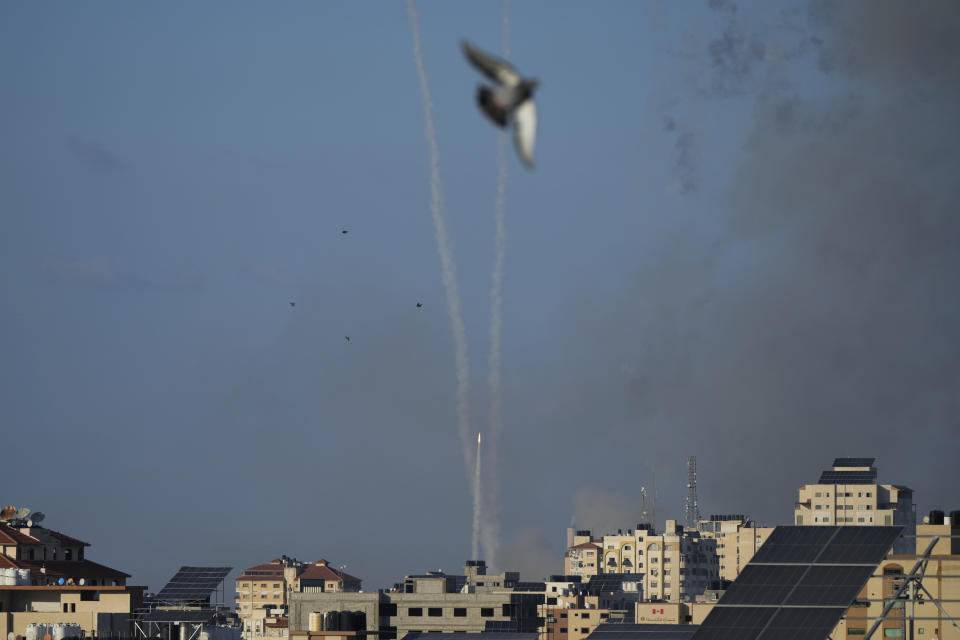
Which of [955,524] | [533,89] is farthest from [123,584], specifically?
[533,89]

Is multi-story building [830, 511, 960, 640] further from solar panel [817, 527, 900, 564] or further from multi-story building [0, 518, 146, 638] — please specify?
multi-story building [0, 518, 146, 638]

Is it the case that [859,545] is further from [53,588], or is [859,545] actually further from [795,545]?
[53,588]

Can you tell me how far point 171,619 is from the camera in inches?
5827

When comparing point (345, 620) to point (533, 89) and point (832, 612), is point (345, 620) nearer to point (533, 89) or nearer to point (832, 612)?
point (832, 612)

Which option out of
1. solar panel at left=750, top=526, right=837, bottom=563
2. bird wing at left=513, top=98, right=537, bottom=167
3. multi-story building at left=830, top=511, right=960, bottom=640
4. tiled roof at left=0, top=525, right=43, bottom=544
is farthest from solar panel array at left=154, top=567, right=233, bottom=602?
bird wing at left=513, top=98, right=537, bottom=167

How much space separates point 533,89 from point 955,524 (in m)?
140

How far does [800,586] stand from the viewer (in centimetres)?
8369

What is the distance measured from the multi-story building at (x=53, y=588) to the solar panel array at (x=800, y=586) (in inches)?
3375

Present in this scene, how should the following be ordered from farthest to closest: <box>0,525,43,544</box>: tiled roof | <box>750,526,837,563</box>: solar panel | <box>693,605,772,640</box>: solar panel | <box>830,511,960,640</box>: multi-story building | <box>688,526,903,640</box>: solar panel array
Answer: <box>0,525,43,544</box>: tiled roof
<box>830,511,960,640</box>: multi-story building
<box>750,526,837,563</box>: solar panel
<box>693,605,772,640</box>: solar panel
<box>688,526,903,640</box>: solar panel array

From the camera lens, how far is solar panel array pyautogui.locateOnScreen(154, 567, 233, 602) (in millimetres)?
183988

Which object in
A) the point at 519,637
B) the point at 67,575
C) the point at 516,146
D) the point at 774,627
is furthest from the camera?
the point at 67,575

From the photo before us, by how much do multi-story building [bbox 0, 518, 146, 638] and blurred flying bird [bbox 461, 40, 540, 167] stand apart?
433 feet

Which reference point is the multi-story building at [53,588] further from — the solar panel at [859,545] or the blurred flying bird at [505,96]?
the blurred flying bird at [505,96]

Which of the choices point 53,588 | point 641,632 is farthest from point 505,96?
point 53,588
